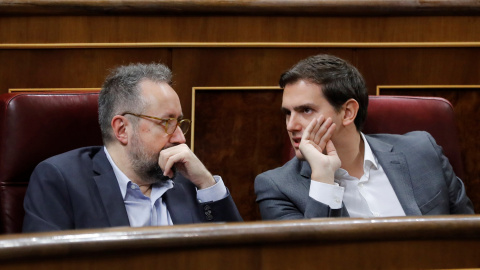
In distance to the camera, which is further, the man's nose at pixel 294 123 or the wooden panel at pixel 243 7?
the wooden panel at pixel 243 7

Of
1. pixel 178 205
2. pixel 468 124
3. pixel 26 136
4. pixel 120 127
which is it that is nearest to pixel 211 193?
pixel 178 205

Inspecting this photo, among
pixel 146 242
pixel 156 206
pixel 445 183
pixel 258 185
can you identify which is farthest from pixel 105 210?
pixel 445 183

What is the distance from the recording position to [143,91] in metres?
0.90

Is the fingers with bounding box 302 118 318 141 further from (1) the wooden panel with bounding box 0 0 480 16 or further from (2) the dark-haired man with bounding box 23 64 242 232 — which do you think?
(1) the wooden panel with bounding box 0 0 480 16

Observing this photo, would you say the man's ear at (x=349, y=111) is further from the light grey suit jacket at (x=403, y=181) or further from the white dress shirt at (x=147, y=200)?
the white dress shirt at (x=147, y=200)

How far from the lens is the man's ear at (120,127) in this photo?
0.89 m

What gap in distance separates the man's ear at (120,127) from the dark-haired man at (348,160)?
0.66 ft

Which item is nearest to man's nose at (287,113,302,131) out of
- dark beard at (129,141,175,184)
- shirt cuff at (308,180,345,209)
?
shirt cuff at (308,180,345,209)

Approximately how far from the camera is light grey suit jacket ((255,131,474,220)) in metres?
0.93

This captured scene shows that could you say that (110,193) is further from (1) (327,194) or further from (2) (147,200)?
(1) (327,194)

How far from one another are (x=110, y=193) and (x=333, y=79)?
14.3 inches

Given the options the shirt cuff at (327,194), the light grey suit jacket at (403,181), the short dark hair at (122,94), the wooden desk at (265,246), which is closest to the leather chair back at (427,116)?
Answer: the light grey suit jacket at (403,181)

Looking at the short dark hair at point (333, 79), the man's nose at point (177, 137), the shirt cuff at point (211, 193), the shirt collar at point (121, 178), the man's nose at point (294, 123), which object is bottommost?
the shirt cuff at point (211, 193)

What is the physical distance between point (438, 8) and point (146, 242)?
0.86m
